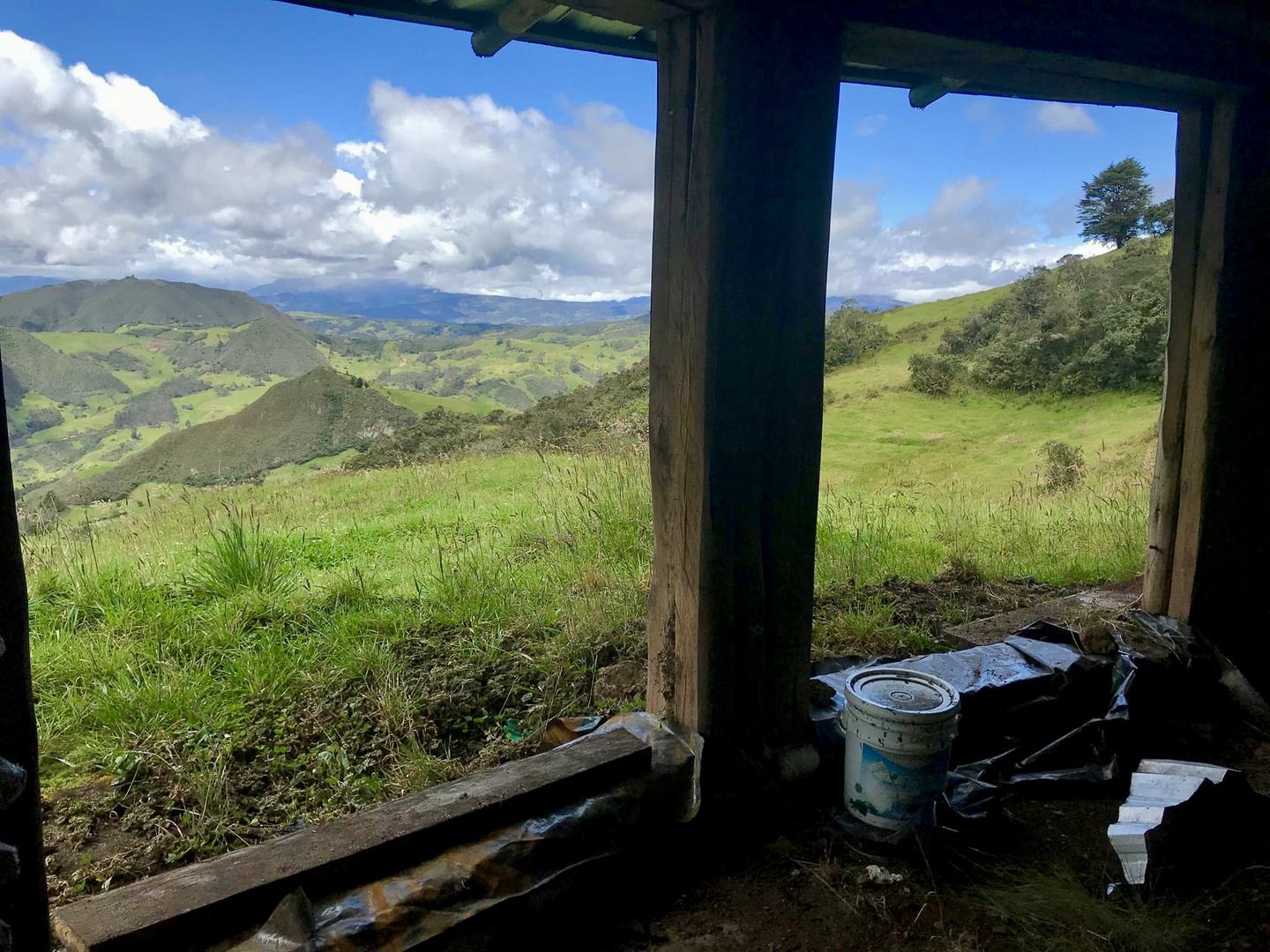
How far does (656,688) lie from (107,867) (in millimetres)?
1728

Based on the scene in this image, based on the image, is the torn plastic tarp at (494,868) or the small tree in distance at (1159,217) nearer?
the torn plastic tarp at (494,868)

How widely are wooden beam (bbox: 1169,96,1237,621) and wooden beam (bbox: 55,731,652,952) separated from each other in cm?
275

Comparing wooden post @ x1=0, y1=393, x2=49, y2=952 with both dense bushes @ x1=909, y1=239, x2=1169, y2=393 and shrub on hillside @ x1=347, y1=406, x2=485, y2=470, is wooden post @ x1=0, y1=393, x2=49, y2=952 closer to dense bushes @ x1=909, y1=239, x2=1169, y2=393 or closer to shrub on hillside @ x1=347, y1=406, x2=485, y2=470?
shrub on hillside @ x1=347, y1=406, x2=485, y2=470

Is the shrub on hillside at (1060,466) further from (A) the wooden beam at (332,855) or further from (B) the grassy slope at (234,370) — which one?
(B) the grassy slope at (234,370)

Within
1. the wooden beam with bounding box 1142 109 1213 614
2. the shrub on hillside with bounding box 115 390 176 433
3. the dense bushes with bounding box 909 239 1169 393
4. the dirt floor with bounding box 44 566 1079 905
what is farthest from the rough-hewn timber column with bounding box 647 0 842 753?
the shrub on hillside with bounding box 115 390 176 433

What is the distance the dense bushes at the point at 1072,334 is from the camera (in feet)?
66.1

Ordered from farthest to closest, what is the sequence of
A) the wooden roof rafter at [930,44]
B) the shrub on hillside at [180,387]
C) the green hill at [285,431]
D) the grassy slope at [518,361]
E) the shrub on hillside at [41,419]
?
the shrub on hillside at [180,387] → the grassy slope at [518,361] → the shrub on hillside at [41,419] → the green hill at [285,431] → the wooden roof rafter at [930,44]

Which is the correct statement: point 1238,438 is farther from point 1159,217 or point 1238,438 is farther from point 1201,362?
point 1159,217

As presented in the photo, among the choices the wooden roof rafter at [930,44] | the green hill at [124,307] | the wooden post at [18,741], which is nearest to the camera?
the wooden post at [18,741]

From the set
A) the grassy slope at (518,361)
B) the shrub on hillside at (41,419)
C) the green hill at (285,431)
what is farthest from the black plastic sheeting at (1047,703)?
the shrub on hillside at (41,419)

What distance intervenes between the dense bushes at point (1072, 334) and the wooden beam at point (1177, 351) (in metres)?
18.4

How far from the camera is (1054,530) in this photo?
6.21 meters

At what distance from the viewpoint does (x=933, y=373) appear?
23.2 meters

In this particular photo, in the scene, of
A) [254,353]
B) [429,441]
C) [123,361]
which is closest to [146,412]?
[254,353]
